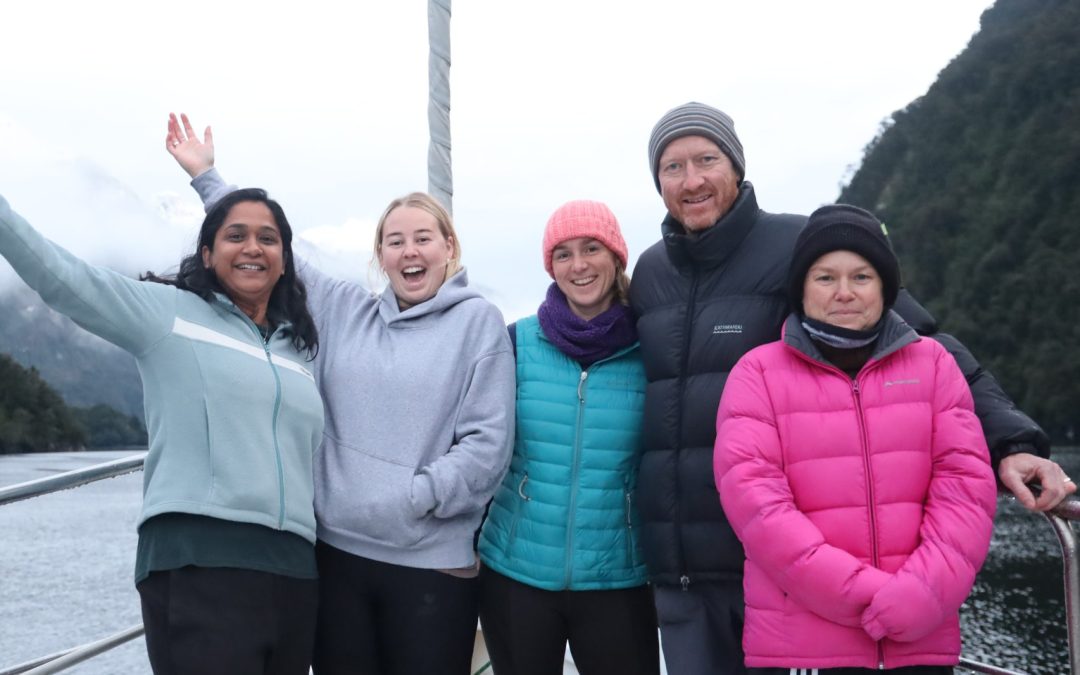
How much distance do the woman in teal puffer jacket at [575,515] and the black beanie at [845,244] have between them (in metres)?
0.53

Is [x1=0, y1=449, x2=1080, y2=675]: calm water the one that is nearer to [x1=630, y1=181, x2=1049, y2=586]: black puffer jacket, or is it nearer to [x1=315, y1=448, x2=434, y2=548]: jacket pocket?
[x1=630, y1=181, x2=1049, y2=586]: black puffer jacket

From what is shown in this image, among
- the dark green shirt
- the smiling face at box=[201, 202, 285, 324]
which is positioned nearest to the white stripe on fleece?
the smiling face at box=[201, 202, 285, 324]

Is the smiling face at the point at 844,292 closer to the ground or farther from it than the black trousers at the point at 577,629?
farther from it

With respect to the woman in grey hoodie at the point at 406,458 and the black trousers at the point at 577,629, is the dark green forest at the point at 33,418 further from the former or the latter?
the black trousers at the point at 577,629

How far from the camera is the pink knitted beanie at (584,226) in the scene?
2.31 metres

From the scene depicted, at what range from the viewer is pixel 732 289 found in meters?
2.09

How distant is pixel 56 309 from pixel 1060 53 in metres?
56.7

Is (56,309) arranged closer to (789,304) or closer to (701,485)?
(701,485)

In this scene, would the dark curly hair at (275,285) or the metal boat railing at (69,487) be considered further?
the dark curly hair at (275,285)

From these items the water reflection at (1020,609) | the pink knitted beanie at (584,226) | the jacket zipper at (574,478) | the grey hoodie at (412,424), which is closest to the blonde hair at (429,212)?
the grey hoodie at (412,424)

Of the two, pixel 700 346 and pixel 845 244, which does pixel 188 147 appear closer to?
pixel 700 346

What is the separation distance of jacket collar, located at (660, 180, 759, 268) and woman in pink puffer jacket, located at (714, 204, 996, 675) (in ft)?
0.94

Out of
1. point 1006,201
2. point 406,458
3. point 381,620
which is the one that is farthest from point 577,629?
point 1006,201

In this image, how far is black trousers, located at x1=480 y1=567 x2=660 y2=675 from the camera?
2189 mm
